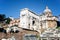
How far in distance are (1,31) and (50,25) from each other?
46.8 feet

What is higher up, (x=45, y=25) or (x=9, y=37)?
(x=45, y=25)

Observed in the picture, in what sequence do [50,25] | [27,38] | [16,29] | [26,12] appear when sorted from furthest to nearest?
[26,12] → [50,25] → [16,29] → [27,38]

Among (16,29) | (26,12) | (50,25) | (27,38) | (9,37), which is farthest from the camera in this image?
(26,12)

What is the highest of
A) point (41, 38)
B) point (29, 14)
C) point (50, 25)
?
point (29, 14)

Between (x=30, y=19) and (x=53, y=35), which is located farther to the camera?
(x=30, y=19)

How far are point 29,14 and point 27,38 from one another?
17.1 meters

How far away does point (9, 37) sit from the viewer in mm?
18547

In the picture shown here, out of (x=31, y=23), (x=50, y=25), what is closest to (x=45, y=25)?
(x=50, y=25)

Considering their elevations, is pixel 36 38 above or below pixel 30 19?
below

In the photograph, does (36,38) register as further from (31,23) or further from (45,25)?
(31,23)

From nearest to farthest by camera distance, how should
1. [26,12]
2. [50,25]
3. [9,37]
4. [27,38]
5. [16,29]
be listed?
[27,38], [9,37], [16,29], [50,25], [26,12]

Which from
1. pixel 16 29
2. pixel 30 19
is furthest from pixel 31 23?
pixel 16 29

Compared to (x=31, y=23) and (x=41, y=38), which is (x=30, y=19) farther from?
(x=41, y=38)

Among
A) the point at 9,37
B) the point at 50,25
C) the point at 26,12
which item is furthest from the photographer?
the point at 26,12
